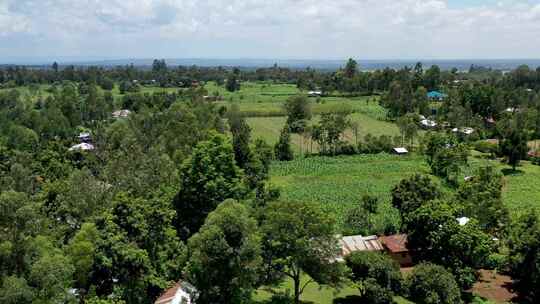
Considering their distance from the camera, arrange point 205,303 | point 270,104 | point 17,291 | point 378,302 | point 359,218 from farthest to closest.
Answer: point 270,104
point 359,218
point 378,302
point 205,303
point 17,291

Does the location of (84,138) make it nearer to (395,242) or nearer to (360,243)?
(360,243)

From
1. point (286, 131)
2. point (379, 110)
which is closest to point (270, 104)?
point (379, 110)

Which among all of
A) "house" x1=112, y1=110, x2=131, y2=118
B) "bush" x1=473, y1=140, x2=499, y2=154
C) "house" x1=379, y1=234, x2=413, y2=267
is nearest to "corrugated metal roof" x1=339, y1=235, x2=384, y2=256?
"house" x1=379, y1=234, x2=413, y2=267

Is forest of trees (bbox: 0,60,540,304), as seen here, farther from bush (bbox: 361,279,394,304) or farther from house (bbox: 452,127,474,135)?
house (bbox: 452,127,474,135)

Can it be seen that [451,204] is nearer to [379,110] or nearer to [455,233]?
[455,233]

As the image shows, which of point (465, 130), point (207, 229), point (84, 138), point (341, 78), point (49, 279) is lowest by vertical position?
point (84, 138)

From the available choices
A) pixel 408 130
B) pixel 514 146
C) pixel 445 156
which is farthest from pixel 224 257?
pixel 408 130

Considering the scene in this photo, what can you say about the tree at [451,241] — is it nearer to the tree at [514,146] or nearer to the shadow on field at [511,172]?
the shadow on field at [511,172]
